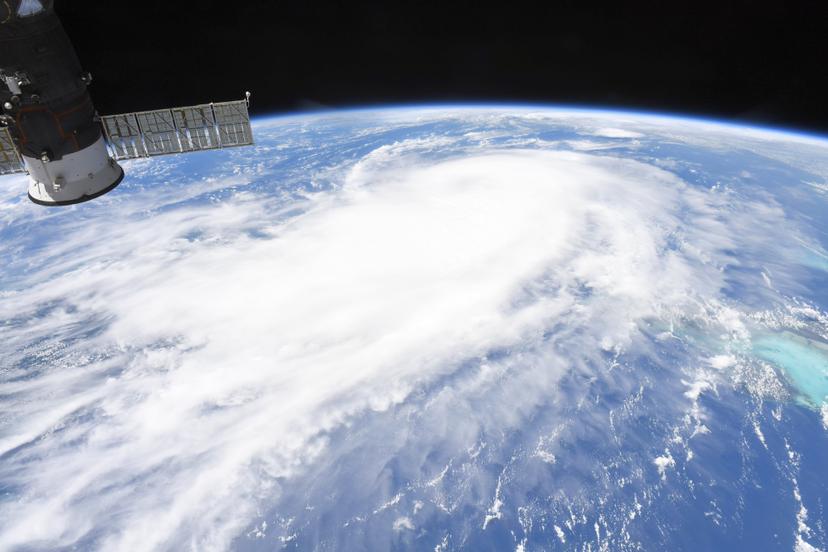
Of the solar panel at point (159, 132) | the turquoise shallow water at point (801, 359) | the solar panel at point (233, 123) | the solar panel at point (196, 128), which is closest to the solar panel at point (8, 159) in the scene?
the solar panel at point (159, 132)

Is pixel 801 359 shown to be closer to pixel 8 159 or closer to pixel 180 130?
pixel 180 130

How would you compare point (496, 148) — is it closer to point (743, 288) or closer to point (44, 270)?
point (743, 288)

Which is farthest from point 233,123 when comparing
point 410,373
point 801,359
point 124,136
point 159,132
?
point 801,359

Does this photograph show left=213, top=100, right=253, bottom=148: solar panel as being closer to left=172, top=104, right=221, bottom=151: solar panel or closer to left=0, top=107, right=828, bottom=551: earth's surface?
left=172, top=104, right=221, bottom=151: solar panel

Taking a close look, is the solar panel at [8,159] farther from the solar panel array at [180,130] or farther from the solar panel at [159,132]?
the solar panel at [159,132]

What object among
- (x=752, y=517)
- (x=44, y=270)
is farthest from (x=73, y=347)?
(x=752, y=517)

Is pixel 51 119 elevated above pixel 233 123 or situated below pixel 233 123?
above

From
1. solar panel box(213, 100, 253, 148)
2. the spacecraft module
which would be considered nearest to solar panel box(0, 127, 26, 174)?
the spacecraft module
